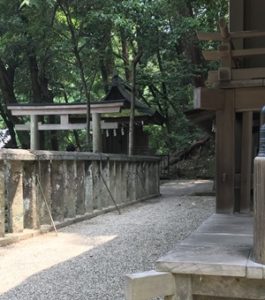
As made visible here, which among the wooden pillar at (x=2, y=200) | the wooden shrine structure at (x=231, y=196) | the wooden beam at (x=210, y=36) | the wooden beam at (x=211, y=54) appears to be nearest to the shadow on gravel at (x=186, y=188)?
the wooden pillar at (x=2, y=200)

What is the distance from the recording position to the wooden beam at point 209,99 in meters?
5.87

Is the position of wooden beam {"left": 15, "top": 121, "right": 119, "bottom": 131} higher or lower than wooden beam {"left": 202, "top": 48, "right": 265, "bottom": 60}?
lower

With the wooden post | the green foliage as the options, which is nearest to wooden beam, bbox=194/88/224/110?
the wooden post

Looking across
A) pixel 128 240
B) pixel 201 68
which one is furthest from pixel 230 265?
pixel 201 68

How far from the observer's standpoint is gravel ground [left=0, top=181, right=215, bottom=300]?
16.6 feet

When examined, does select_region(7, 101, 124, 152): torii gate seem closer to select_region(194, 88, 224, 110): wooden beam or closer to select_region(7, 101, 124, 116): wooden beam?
select_region(7, 101, 124, 116): wooden beam

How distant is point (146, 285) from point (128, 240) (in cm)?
512

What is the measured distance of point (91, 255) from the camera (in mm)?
6750

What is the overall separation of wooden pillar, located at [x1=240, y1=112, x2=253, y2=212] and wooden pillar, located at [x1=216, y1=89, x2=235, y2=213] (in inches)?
4.8

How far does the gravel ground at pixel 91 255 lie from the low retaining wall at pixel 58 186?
15.0 inches

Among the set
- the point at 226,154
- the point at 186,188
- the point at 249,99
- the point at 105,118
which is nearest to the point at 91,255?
the point at 226,154

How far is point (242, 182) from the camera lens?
615 centimetres

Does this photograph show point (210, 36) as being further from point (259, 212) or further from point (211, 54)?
point (259, 212)

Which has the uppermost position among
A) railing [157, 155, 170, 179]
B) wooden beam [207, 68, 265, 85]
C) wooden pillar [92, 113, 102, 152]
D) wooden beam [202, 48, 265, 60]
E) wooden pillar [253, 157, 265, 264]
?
wooden beam [202, 48, 265, 60]
